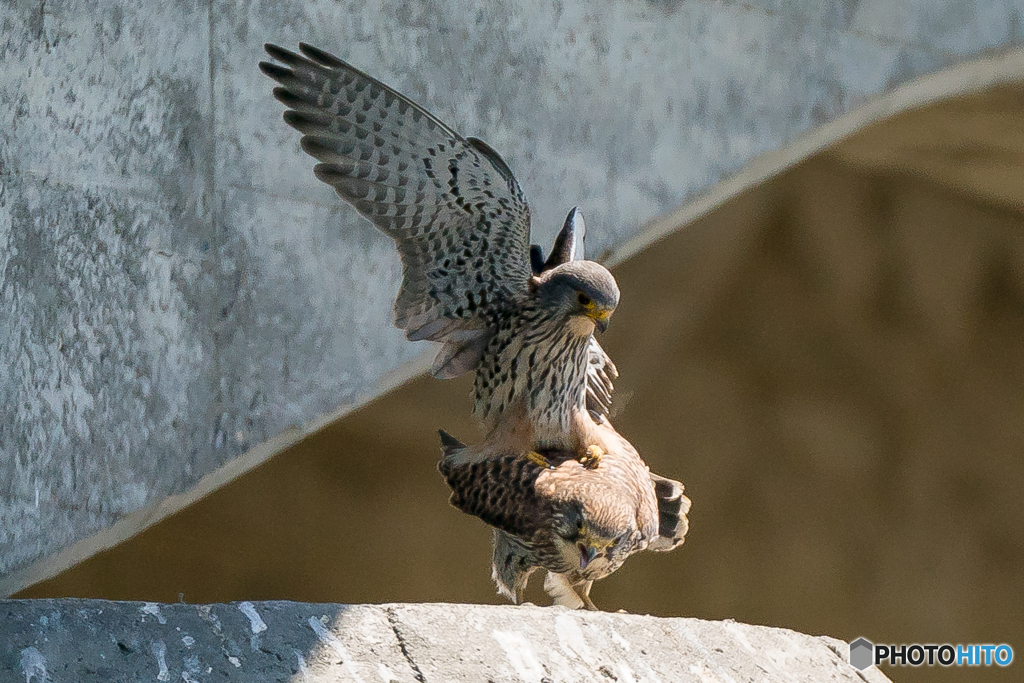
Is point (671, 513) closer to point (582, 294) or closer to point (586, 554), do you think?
point (586, 554)

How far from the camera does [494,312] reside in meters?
2.81

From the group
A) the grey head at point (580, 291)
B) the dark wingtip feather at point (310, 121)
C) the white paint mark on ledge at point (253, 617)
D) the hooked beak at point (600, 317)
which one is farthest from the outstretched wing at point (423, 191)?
the white paint mark on ledge at point (253, 617)

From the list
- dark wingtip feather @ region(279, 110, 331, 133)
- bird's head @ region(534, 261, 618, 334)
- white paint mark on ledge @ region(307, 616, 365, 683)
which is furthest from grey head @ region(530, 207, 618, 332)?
white paint mark on ledge @ region(307, 616, 365, 683)

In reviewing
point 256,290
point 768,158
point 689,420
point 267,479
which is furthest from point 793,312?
point 256,290

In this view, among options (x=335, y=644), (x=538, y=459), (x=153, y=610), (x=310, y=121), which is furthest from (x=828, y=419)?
(x=153, y=610)

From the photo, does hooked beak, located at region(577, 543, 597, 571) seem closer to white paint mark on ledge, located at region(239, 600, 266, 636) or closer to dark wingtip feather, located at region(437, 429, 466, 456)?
dark wingtip feather, located at region(437, 429, 466, 456)

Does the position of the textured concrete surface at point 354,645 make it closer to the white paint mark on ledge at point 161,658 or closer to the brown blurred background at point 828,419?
the white paint mark on ledge at point 161,658

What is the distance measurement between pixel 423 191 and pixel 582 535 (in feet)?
2.66

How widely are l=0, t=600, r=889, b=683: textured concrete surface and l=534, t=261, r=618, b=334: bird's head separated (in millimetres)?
613

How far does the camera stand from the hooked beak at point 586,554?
2.61m

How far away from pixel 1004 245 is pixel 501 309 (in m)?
4.47

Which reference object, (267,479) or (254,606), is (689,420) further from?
(254,606)

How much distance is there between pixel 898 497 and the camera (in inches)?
252

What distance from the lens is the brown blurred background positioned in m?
5.58
